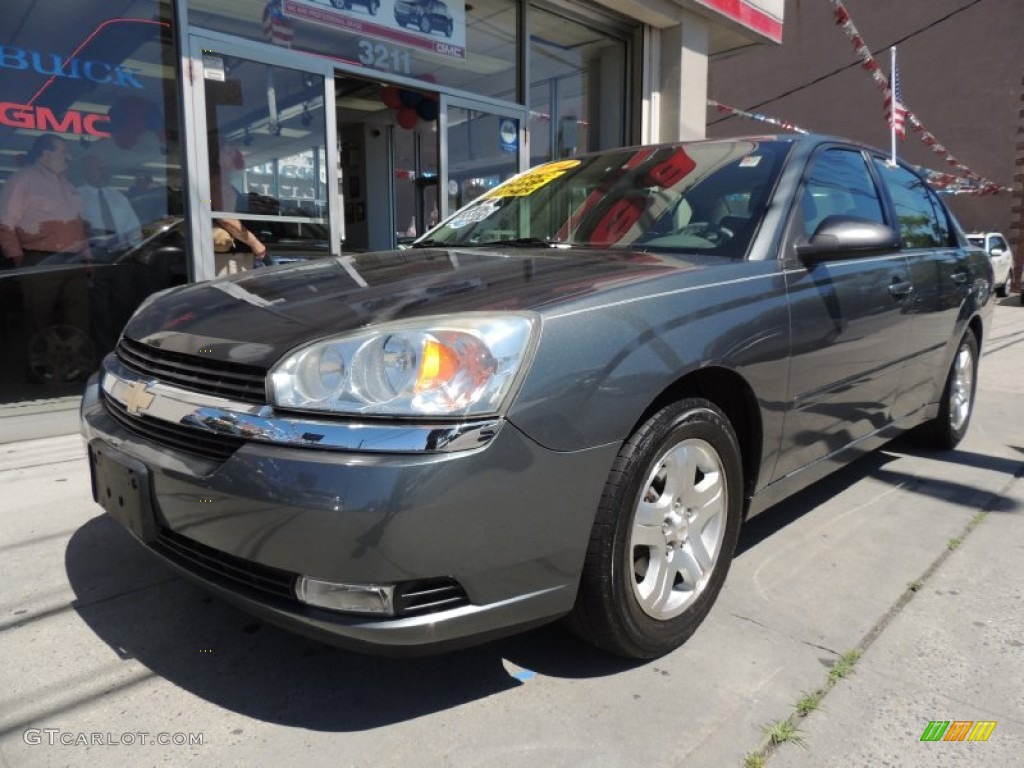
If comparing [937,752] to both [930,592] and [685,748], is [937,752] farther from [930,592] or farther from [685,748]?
[930,592]

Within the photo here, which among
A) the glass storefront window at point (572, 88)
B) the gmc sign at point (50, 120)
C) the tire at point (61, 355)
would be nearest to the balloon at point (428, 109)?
the glass storefront window at point (572, 88)

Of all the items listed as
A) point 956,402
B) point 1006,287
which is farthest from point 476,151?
point 1006,287

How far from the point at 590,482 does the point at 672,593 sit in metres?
0.62

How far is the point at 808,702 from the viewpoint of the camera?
197cm

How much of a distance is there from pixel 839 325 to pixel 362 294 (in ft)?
5.59

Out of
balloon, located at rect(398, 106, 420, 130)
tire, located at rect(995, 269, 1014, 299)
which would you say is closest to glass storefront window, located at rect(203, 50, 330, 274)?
balloon, located at rect(398, 106, 420, 130)

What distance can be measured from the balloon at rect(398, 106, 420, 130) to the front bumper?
248 inches

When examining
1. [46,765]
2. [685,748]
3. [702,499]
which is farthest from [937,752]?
[46,765]

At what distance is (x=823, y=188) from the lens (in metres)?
2.91

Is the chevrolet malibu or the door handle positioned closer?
the chevrolet malibu

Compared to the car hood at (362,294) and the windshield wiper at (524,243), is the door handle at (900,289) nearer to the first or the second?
the car hood at (362,294)

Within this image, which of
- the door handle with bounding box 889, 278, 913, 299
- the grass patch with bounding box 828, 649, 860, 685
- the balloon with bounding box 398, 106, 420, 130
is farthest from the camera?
the balloon with bounding box 398, 106, 420, 130

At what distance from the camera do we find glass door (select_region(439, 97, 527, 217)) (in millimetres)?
7055

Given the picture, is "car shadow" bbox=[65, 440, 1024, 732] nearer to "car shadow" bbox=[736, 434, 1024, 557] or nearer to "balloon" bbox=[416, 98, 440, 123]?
"car shadow" bbox=[736, 434, 1024, 557]
